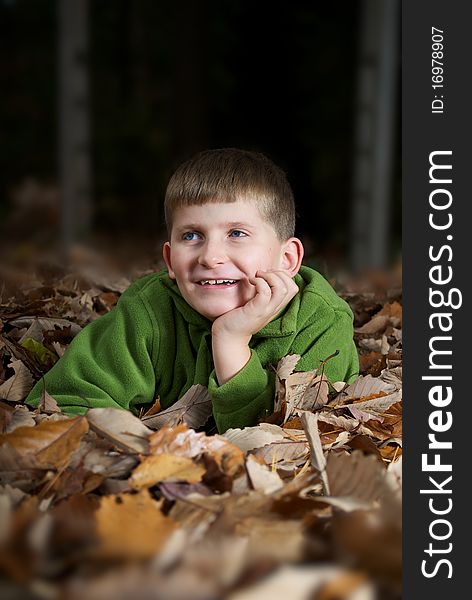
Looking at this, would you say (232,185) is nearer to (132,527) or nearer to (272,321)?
(272,321)

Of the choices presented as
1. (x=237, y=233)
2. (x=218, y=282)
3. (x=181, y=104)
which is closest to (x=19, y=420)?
(x=218, y=282)

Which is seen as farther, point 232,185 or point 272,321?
point 272,321

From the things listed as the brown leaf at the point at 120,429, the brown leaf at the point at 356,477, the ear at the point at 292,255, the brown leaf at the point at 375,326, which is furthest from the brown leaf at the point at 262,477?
the brown leaf at the point at 375,326

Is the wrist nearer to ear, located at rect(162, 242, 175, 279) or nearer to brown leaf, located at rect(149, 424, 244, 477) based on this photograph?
ear, located at rect(162, 242, 175, 279)

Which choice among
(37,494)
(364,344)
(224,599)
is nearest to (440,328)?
(224,599)

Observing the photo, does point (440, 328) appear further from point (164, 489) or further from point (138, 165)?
point (138, 165)

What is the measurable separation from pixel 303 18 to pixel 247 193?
1063cm

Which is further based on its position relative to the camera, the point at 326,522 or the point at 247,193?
the point at 247,193

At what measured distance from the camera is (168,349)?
2.45 m

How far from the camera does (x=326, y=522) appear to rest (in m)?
1.50

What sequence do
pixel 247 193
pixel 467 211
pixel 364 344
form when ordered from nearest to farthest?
pixel 467 211
pixel 247 193
pixel 364 344

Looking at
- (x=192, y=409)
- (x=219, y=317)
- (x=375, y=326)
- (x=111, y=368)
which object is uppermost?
(x=375, y=326)

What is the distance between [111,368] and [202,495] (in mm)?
832

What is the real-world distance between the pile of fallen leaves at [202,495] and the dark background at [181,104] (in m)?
5.25
